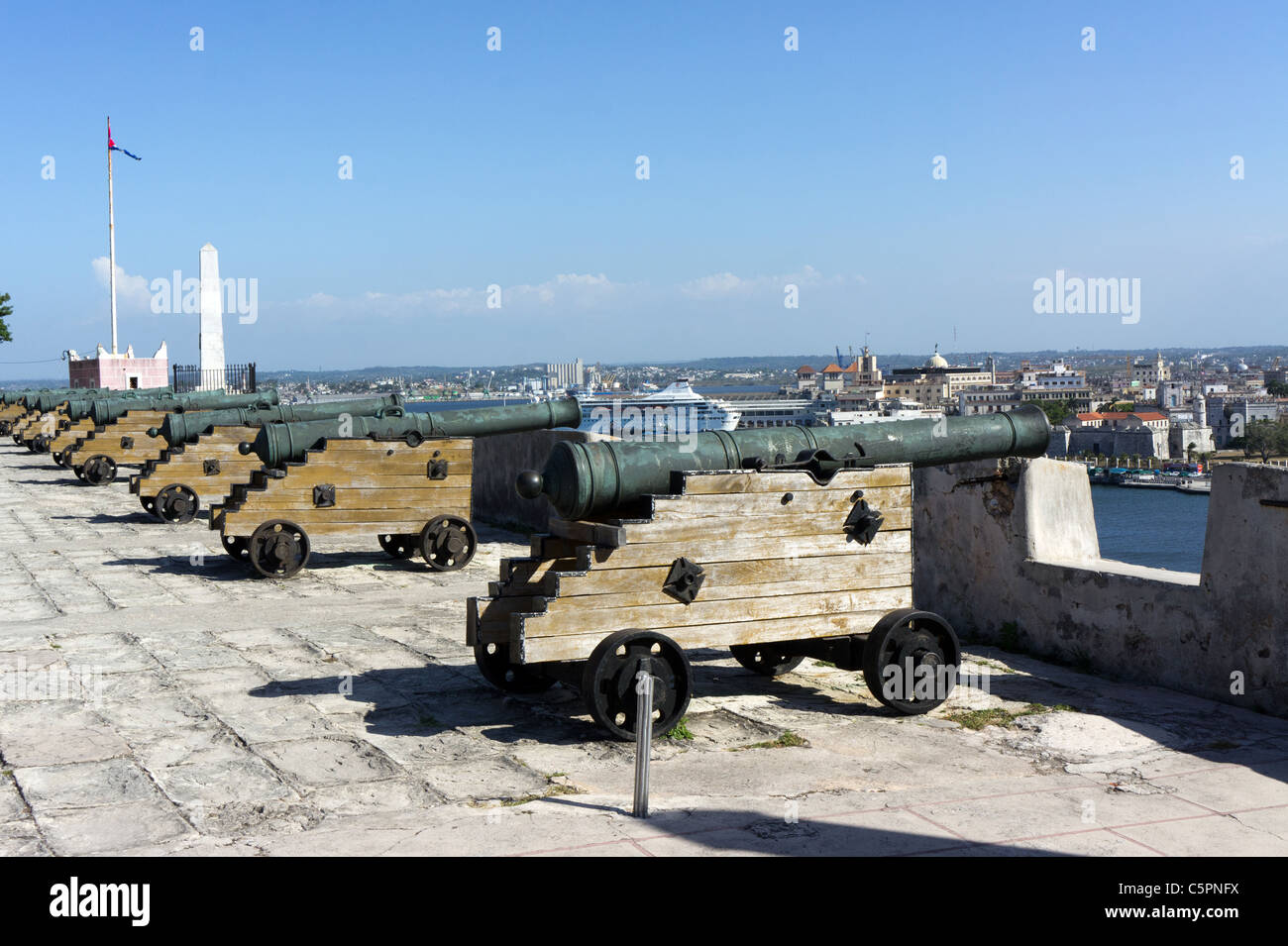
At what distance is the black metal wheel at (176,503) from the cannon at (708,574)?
788cm

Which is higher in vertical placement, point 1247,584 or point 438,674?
point 1247,584

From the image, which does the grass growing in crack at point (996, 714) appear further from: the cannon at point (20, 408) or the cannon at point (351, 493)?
the cannon at point (20, 408)

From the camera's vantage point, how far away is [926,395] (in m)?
126

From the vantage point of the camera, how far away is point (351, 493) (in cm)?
912

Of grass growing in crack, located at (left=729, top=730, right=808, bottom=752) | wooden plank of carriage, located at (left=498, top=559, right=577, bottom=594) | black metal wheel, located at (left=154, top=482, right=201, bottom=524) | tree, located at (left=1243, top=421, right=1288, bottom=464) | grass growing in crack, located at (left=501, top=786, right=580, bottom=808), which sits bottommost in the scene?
tree, located at (left=1243, top=421, right=1288, bottom=464)

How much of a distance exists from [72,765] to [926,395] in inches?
4978

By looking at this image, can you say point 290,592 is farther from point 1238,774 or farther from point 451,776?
Answer: point 1238,774

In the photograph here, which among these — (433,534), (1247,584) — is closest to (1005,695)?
(1247,584)

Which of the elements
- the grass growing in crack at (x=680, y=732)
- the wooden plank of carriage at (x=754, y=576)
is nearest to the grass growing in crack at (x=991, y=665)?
the wooden plank of carriage at (x=754, y=576)

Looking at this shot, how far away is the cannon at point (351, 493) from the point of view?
8930 mm

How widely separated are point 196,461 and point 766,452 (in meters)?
8.63

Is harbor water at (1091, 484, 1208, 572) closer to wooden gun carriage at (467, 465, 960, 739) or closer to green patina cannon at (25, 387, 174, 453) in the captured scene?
green patina cannon at (25, 387, 174, 453)

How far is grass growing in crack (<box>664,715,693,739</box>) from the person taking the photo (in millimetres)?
4727

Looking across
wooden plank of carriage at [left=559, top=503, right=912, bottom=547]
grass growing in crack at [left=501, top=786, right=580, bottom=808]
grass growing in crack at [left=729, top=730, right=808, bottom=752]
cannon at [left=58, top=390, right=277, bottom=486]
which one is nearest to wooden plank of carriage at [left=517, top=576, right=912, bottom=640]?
wooden plank of carriage at [left=559, top=503, right=912, bottom=547]
